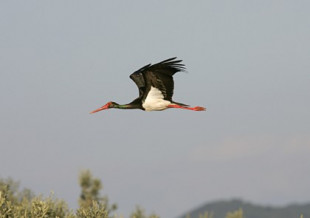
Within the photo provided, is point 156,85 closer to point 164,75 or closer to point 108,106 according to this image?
point 164,75

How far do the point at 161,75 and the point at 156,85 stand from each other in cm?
49

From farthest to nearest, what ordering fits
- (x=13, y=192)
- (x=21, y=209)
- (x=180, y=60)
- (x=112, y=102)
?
(x=13, y=192)
(x=112, y=102)
(x=21, y=209)
(x=180, y=60)

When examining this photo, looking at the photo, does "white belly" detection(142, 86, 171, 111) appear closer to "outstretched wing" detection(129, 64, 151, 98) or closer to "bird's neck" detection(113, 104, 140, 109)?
"outstretched wing" detection(129, 64, 151, 98)

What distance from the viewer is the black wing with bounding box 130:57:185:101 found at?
1783 centimetres

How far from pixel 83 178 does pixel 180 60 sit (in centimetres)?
2829

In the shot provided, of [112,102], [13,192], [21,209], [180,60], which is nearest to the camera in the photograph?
[180,60]

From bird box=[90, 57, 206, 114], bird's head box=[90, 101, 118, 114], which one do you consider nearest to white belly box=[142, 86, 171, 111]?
bird box=[90, 57, 206, 114]

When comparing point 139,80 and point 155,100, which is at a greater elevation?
point 139,80

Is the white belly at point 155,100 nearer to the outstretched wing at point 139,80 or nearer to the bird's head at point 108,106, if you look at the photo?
the outstretched wing at point 139,80

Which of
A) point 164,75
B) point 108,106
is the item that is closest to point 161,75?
point 164,75

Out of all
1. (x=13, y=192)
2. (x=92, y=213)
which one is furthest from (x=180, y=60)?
(x=13, y=192)

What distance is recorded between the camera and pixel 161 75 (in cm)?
1844

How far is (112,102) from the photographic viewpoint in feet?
72.8

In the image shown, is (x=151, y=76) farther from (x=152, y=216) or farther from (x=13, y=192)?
(x=13, y=192)
